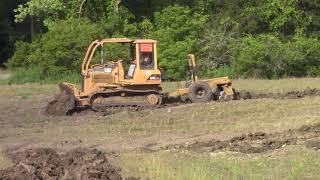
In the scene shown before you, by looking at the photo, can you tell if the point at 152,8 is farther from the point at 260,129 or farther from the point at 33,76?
the point at 260,129

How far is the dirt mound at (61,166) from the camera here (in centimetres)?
902

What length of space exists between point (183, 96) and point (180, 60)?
40.8 ft

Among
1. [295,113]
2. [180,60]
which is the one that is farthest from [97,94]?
[180,60]

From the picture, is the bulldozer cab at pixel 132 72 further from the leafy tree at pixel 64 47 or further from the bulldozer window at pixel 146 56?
the leafy tree at pixel 64 47

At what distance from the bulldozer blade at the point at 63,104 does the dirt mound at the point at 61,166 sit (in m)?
7.77

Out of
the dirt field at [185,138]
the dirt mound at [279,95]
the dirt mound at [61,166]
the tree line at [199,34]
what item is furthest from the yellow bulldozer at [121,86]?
the tree line at [199,34]

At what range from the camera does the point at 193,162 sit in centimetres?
1070

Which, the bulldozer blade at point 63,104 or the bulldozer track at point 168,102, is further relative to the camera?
the bulldozer track at point 168,102

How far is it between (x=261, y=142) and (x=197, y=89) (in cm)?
846

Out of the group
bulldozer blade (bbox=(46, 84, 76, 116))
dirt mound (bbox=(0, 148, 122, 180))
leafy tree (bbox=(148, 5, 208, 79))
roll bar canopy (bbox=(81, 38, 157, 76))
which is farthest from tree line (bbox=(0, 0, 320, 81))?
dirt mound (bbox=(0, 148, 122, 180))

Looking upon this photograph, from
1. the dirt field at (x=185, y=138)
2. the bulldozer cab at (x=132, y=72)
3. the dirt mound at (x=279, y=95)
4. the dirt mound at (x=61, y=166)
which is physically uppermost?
the bulldozer cab at (x=132, y=72)

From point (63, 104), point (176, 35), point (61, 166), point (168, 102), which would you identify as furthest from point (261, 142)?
point (176, 35)

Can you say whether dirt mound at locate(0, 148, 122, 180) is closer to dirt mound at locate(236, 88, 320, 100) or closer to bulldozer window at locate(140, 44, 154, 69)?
bulldozer window at locate(140, 44, 154, 69)

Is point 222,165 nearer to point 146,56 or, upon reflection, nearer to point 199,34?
point 146,56
